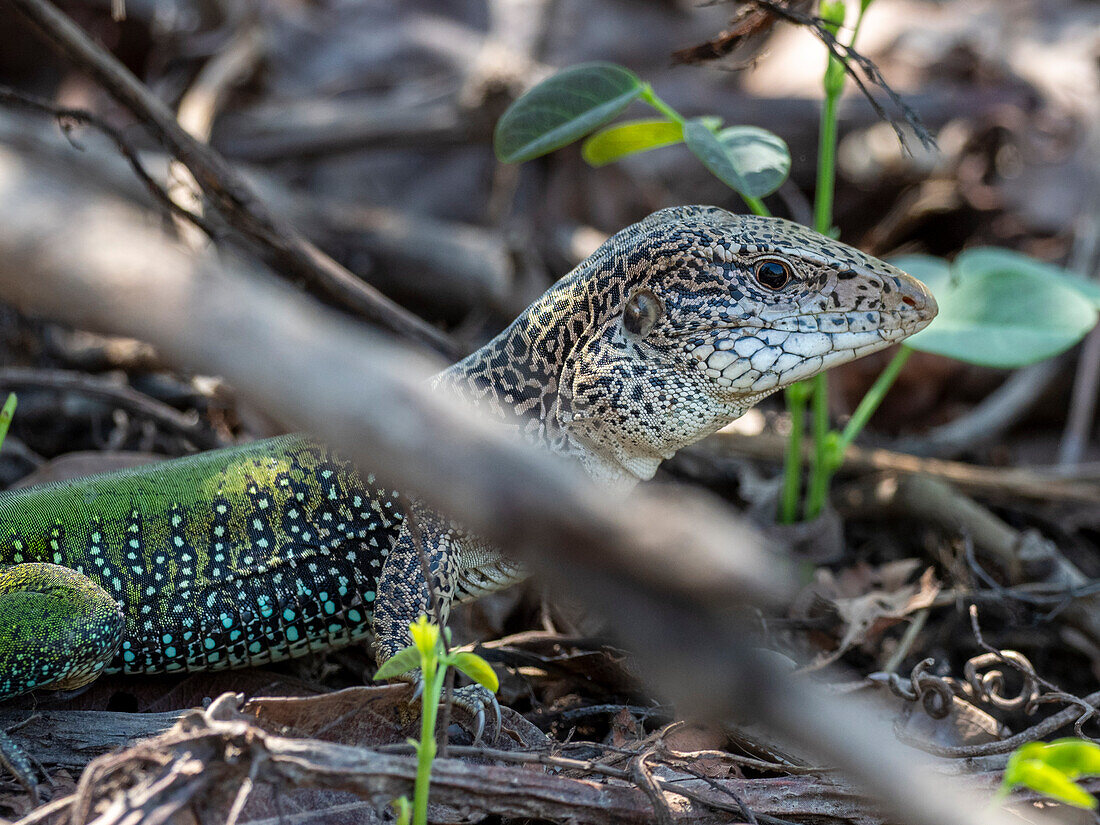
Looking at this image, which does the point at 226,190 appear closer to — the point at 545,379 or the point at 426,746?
the point at 545,379

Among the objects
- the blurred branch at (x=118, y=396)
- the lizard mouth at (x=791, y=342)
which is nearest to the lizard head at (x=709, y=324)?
the lizard mouth at (x=791, y=342)

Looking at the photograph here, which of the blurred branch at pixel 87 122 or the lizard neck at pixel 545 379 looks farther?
the blurred branch at pixel 87 122

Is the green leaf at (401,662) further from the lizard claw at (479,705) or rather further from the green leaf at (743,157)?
the green leaf at (743,157)

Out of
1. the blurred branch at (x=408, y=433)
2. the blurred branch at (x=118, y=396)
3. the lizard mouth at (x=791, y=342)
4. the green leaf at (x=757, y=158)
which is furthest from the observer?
the blurred branch at (x=118, y=396)

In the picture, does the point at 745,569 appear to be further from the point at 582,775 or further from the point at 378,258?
the point at 378,258

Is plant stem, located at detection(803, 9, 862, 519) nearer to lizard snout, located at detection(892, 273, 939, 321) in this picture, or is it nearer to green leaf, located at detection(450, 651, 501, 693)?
lizard snout, located at detection(892, 273, 939, 321)

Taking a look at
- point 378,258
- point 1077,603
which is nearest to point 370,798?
point 1077,603

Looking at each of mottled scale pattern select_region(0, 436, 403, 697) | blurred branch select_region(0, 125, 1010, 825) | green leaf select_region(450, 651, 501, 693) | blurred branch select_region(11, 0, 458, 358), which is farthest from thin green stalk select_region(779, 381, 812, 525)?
blurred branch select_region(0, 125, 1010, 825)
